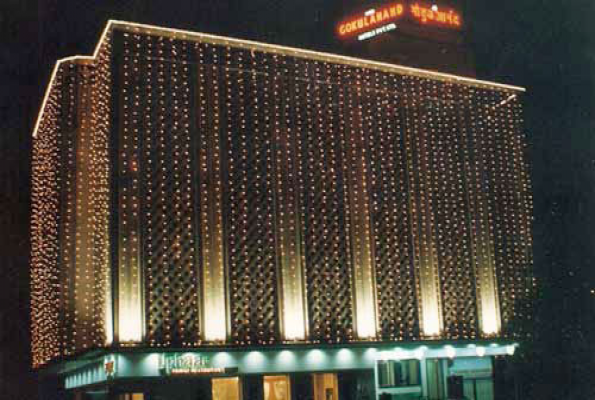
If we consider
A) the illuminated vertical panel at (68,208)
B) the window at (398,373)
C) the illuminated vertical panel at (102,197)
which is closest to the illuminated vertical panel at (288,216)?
the illuminated vertical panel at (102,197)

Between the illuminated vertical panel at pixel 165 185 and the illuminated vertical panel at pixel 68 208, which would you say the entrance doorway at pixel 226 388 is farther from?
the illuminated vertical panel at pixel 68 208

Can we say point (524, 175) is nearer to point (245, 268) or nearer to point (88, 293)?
point (245, 268)

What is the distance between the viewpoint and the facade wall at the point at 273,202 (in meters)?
26.9

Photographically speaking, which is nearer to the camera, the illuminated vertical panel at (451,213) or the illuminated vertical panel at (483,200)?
the illuminated vertical panel at (451,213)

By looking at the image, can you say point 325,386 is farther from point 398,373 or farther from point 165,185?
point 165,185

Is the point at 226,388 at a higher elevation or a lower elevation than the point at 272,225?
lower

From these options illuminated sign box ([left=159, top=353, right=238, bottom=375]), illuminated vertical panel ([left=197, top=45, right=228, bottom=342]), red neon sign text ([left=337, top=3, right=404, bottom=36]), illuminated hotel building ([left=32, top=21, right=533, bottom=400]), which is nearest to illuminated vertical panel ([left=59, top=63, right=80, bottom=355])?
illuminated hotel building ([left=32, top=21, right=533, bottom=400])

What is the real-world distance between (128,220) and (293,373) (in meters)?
A: 7.76

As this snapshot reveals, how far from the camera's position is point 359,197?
3112 cm

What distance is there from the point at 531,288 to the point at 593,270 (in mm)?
3726

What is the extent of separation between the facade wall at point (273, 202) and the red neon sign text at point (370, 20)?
36.0ft

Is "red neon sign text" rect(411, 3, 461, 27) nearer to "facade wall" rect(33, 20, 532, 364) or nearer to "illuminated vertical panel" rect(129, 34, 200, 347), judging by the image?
"facade wall" rect(33, 20, 532, 364)

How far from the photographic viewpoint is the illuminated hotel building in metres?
26.7

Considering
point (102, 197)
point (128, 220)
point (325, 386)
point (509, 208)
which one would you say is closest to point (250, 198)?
point (128, 220)
